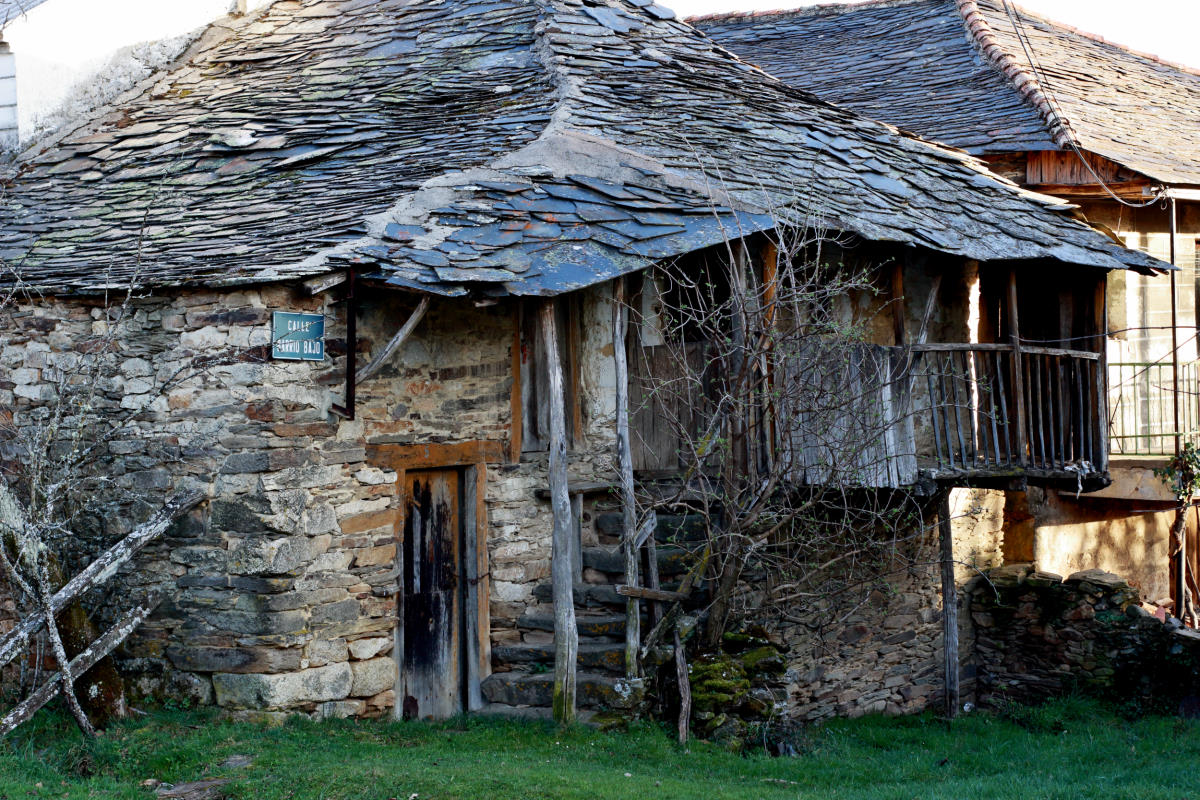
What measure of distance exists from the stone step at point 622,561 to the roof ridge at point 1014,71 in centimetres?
562

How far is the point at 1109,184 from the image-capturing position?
11.6 meters

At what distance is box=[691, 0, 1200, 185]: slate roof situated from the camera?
12.2 metres

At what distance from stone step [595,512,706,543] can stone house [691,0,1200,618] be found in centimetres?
379

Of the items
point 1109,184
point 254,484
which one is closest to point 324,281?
point 254,484

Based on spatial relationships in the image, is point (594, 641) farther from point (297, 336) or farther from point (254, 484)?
point (297, 336)

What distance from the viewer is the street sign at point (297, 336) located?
7.45 meters

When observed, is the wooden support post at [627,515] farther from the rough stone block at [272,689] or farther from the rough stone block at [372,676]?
the rough stone block at [272,689]

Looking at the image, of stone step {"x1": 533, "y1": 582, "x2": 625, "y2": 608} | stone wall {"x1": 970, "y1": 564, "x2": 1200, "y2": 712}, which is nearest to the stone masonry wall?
stone step {"x1": 533, "y1": 582, "x2": 625, "y2": 608}

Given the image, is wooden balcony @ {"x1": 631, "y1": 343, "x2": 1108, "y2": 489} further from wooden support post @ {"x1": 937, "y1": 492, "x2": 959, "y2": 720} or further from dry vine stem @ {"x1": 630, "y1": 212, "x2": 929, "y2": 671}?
wooden support post @ {"x1": 937, "y1": 492, "x2": 959, "y2": 720}

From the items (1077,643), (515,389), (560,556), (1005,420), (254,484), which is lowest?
(1077,643)

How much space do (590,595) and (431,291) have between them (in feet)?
8.89

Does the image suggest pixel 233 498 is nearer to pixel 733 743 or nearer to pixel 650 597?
pixel 650 597

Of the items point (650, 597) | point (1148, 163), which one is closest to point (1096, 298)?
point (1148, 163)

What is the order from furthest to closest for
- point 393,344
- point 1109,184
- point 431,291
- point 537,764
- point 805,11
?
point 805,11
point 1109,184
point 393,344
point 431,291
point 537,764
